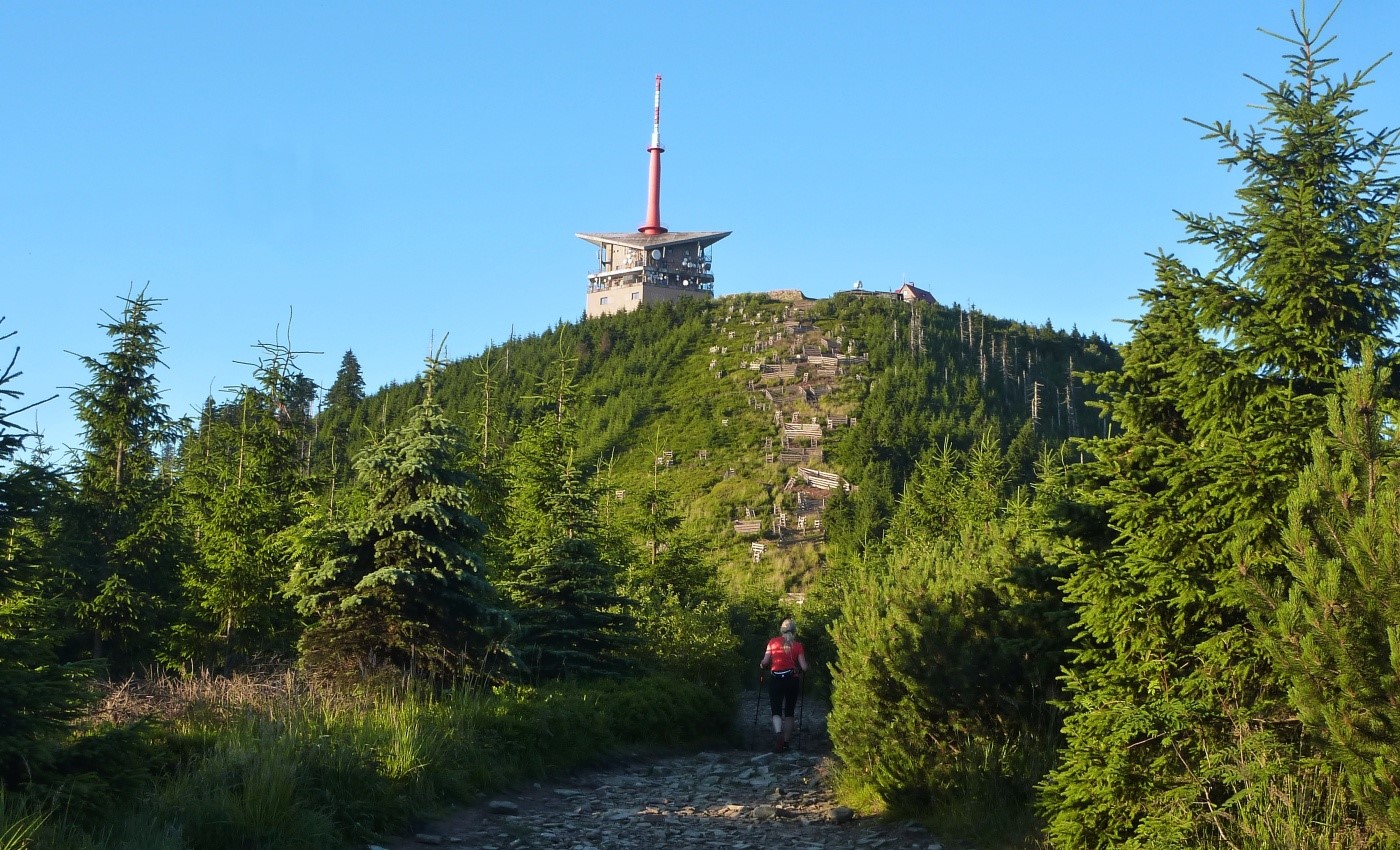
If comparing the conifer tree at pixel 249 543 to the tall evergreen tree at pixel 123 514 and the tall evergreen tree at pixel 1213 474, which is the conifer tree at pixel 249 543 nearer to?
the tall evergreen tree at pixel 123 514

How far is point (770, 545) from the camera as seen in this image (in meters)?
63.5

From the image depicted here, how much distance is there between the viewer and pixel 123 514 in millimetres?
18766

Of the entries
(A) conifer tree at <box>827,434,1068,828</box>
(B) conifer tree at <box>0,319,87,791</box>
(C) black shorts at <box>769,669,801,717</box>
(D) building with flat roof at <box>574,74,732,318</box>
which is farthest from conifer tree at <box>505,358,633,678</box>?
(D) building with flat roof at <box>574,74,732,318</box>

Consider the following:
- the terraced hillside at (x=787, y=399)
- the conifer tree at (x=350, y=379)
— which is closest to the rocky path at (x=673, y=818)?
the terraced hillside at (x=787, y=399)

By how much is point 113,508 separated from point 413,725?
11.5 m

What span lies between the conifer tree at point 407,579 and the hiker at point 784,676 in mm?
3612

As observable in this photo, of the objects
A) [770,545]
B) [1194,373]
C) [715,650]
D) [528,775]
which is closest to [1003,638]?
[1194,373]

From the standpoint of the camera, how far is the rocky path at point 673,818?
8438 mm

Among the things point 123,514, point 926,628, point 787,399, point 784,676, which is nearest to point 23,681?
point 926,628

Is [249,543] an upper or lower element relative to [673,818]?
upper

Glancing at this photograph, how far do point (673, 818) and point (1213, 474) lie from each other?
5.28 meters

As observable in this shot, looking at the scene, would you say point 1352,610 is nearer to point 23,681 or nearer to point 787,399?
point 23,681

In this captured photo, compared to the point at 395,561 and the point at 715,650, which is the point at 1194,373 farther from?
the point at 715,650

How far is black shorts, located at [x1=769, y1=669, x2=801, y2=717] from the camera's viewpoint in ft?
49.0
